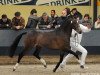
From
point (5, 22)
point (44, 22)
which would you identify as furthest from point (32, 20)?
point (5, 22)

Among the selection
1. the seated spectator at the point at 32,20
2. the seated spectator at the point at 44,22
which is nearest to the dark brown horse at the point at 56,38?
the seated spectator at the point at 44,22

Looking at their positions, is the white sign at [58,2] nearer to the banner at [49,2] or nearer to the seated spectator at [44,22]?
the banner at [49,2]

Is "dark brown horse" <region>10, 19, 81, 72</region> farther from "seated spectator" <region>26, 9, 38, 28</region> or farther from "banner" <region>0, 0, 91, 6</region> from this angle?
"banner" <region>0, 0, 91, 6</region>

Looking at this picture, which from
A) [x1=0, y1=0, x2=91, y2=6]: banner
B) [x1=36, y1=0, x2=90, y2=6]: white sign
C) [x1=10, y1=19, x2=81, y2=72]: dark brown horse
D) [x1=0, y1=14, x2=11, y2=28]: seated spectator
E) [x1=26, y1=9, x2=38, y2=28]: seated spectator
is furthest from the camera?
[x1=36, y1=0, x2=90, y2=6]: white sign

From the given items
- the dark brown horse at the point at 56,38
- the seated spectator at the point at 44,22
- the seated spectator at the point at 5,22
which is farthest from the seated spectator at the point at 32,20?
the dark brown horse at the point at 56,38

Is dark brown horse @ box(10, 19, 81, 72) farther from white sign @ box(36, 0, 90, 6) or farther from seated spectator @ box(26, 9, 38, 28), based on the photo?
white sign @ box(36, 0, 90, 6)

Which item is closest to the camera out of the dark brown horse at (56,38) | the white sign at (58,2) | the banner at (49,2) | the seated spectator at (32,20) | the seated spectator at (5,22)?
the dark brown horse at (56,38)

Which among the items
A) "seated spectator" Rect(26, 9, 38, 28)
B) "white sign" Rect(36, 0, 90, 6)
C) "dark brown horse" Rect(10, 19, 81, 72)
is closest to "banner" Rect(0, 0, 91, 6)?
"white sign" Rect(36, 0, 90, 6)

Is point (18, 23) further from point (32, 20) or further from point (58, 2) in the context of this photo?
point (58, 2)

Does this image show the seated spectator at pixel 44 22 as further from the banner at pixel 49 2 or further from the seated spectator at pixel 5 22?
the banner at pixel 49 2

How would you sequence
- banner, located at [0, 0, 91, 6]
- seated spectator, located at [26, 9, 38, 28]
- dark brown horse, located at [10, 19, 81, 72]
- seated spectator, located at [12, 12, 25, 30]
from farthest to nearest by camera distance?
banner, located at [0, 0, 91, 6]
seated spectator, located at [26, 9, 38, 28]
seated spectator, located at [12, 12, 25, 30]
dark brown horse, located at [10, 19, 81, 72]

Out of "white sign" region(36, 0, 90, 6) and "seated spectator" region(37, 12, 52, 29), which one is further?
"white sign" region(36, 0, 90, 6)

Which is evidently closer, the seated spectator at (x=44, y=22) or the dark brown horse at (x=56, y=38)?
the dark brown horse at (x=56, y=38)

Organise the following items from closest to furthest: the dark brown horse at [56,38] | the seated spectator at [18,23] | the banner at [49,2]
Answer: the dark brown horse at [56,38] → the seated spectator at [18,23] → the banner at [49,2]
